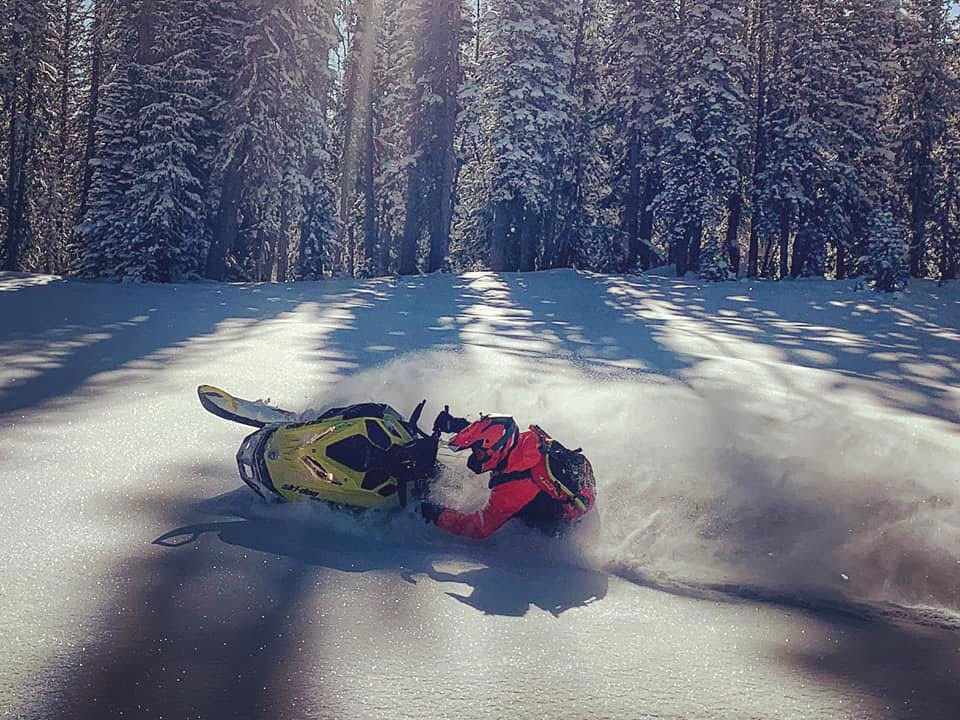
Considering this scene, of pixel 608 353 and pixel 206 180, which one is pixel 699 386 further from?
pixel 206 180

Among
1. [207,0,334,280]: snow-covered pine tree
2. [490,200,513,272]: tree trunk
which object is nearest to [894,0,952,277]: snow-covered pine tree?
[490,200,513,272]: tree trunk

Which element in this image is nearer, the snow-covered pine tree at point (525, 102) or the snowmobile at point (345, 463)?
the snowmobile at point (345, 463)

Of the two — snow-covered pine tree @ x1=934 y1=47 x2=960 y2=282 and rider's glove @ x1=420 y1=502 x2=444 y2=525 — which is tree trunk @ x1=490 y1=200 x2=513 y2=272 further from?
rider's glove @ x1=420 y1=502 x2=444 y2=525

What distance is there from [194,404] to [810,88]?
34215mm

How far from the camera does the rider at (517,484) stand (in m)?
6.10

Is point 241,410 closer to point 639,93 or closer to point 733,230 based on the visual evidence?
point 639,93

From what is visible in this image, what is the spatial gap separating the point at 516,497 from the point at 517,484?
10 centimetres

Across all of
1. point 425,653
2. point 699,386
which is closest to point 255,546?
point 425,653

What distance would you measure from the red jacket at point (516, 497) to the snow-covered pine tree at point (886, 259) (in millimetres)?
27919

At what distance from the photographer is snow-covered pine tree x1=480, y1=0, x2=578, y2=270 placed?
36969mm

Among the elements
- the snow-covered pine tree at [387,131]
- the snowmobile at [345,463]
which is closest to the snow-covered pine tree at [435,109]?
the snow-covered pine tree at [387,131]

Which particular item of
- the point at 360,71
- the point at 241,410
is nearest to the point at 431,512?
the point at 241,410

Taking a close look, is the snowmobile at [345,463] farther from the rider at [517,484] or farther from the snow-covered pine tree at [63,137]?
the snow-covered pine tree at [63,137]

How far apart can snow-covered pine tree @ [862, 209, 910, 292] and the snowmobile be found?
91.7ft
